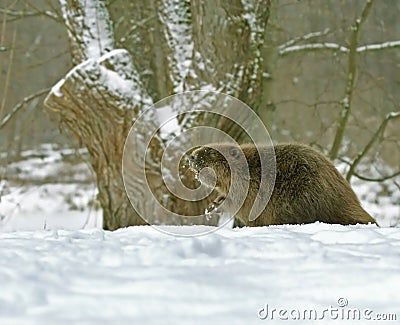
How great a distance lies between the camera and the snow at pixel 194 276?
2.40m

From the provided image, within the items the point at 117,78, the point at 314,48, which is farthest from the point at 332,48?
the point at 117,78

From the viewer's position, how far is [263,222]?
4668 millimetres

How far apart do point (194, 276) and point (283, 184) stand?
1.94 meters

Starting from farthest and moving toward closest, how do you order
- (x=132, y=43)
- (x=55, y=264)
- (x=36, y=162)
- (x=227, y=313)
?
1. (x=36, y=162)
2. (x=132, y=43)
3. (x=55, y=264)
4. (x=227, y=313)

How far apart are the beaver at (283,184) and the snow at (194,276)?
75 centimetres

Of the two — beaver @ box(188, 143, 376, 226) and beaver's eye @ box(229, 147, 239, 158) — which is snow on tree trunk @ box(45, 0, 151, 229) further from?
beaver's eye @ box(229, 147, 239, 158)

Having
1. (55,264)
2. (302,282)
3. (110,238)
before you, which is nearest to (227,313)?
(302,282)

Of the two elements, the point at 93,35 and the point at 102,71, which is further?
the point at 93,35

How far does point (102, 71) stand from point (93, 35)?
788 mm

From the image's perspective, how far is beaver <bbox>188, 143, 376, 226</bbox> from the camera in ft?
14.7

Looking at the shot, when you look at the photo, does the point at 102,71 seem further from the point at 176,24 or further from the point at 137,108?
the point at 176,24

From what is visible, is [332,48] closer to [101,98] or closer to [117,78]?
[117,78]

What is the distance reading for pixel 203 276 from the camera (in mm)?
2805

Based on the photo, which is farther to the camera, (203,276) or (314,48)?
(314,48)
